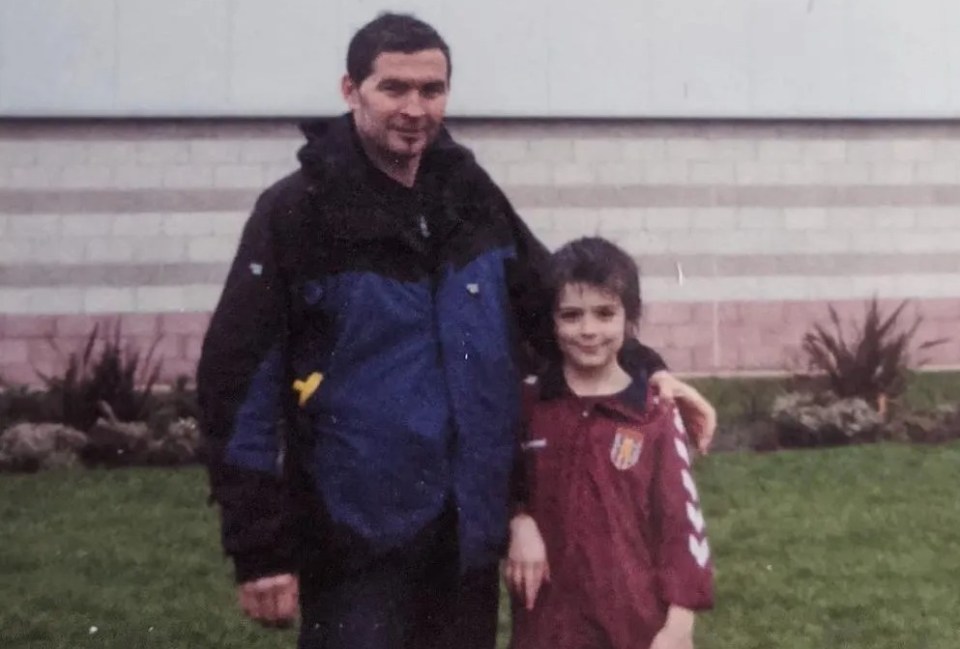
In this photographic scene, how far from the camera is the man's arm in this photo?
255 cm

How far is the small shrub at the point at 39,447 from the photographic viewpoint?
7.76 metres

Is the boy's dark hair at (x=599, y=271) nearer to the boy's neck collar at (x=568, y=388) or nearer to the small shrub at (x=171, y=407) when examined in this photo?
the boy's neck collar at (x=568, y=388)

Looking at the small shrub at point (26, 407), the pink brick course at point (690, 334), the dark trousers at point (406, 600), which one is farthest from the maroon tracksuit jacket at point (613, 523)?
the pink brick course at point (690, 334)

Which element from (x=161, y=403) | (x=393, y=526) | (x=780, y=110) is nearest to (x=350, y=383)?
(x=393, y=526)

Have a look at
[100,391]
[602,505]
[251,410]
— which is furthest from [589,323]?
[100,391]

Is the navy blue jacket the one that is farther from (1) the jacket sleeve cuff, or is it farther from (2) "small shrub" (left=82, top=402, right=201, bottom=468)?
(2) "small shrub" (left=82, top=402, right=201, bottom=468)

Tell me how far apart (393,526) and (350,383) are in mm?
288

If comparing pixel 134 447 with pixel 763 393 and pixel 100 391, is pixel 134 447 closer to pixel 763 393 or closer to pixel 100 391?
pixel 100 391

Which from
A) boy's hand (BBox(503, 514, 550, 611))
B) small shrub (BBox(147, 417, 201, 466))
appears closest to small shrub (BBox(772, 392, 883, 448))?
small shrub (BBox(147, 417, 201, 466))

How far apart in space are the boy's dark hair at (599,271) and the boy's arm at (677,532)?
0.29 meters

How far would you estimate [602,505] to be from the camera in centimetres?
279

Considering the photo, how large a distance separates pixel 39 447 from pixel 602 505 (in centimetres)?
579

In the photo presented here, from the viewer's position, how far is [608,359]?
2.87 metres

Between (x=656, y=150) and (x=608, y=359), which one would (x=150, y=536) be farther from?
(x=656, y=150)
